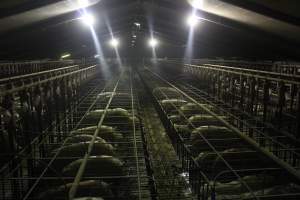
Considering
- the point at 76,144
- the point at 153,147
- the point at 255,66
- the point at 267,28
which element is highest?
the point at 267,28

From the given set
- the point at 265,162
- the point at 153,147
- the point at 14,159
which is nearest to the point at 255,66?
the point at 153,147

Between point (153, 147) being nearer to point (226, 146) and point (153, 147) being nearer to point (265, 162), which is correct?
point (226, 146)

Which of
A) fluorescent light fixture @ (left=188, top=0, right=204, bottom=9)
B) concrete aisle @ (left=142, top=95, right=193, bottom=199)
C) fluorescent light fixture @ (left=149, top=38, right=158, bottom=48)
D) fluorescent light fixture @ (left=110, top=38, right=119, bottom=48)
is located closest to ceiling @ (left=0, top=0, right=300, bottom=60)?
fluorescent light fixture @ (left=188, top=0, right=204, bottom=9)

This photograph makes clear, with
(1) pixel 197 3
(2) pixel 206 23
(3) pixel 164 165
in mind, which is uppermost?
(1) pixel 197 3

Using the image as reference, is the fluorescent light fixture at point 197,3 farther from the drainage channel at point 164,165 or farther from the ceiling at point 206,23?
the drainage channel at point 164,165

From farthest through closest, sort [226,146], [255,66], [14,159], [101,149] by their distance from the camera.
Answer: [255,66], [226,146], [101,149], [14,159]

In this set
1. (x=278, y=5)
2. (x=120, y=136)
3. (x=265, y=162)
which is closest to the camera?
(x=265, y=162)

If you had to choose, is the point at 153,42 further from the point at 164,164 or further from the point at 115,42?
the point at 164,164

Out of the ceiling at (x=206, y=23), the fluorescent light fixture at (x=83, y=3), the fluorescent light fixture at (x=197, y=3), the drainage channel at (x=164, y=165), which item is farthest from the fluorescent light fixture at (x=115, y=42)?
the drainage channel at (x=164, y=165)

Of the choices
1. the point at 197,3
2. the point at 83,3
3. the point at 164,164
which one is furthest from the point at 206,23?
the point at 164,164

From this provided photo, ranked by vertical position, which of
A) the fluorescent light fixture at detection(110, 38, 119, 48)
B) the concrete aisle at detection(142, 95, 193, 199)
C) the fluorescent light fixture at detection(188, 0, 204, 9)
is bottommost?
the concrete aisle at detection(142, 95, 193, 199)

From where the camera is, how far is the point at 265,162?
23.8ft

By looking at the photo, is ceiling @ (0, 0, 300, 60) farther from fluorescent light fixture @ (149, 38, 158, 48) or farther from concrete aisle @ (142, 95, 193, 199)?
fluorescent light fixture @ (149, 38, 158, 48)

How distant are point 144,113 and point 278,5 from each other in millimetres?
6636
